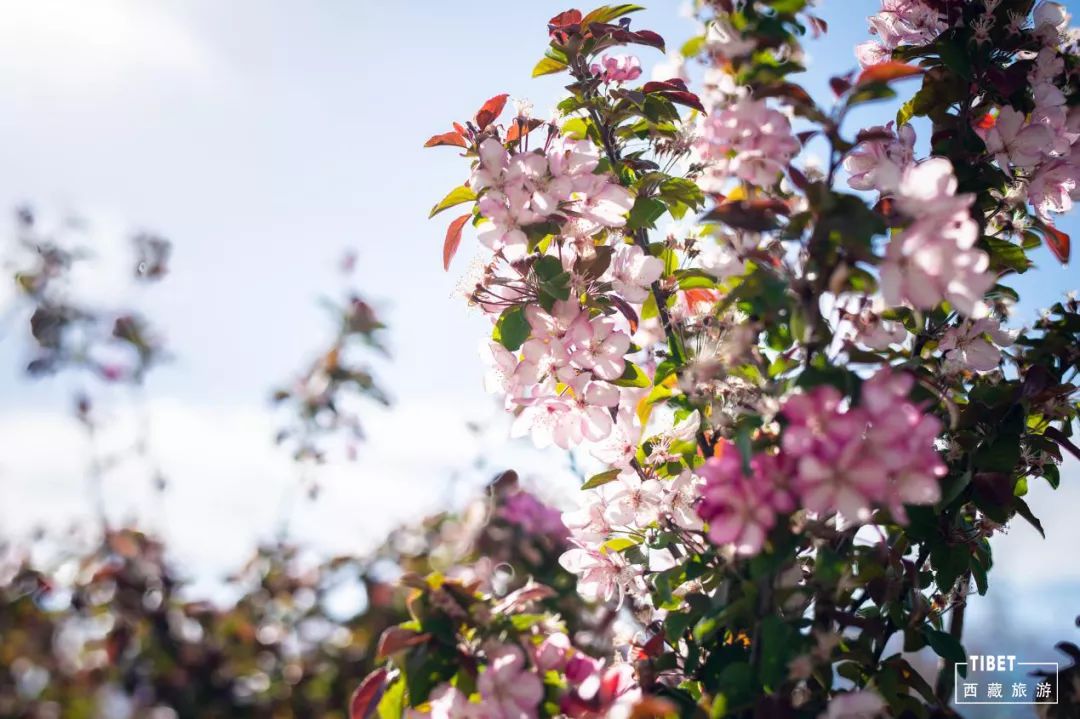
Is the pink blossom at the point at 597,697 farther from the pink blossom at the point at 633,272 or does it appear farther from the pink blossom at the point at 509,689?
the pink blossom at the point at 633,272

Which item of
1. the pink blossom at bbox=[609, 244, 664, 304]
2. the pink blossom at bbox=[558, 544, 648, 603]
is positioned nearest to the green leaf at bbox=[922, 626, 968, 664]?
the pink blossom at bbox=[558, 544, 648, 603]

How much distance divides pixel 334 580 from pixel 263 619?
0.62ft

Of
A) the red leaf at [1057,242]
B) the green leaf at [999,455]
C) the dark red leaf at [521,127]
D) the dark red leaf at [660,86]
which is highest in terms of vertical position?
the red leaf at [1057,242]

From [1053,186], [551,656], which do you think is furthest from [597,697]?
[1053,186]

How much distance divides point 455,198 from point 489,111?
174 mm

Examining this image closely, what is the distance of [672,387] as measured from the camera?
1390 millimetres

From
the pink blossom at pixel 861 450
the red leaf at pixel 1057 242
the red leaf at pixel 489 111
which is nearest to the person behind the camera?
the pink blossom at pixel 861 450

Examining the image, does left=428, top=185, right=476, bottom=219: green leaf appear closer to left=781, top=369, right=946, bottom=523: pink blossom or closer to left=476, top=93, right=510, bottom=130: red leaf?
left=476, top=93, right=510, bottom=130: red leaf

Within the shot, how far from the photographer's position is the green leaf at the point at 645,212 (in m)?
1.38

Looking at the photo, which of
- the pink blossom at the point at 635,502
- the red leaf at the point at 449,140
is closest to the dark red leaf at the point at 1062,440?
the pink blossom at the point at 635,502

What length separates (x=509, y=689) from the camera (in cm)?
110

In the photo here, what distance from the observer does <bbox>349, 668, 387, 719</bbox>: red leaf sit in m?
1.14

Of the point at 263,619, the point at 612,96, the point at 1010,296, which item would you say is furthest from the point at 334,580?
the point at 1010,296

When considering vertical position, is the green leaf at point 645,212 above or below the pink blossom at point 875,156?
below
